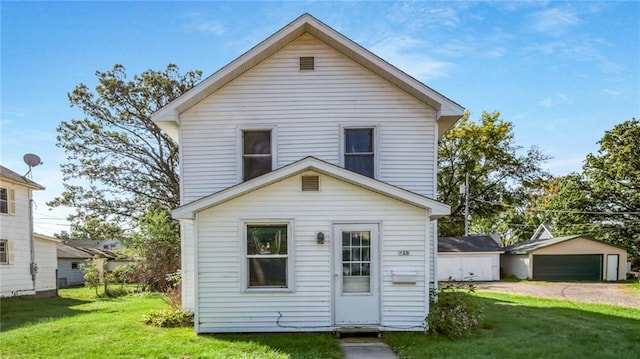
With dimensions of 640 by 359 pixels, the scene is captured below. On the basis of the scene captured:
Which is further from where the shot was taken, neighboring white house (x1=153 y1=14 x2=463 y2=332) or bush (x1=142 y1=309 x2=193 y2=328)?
bush (x1=142 y1=309 x2=193 y2=328)

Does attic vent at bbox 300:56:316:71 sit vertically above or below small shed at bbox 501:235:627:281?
above

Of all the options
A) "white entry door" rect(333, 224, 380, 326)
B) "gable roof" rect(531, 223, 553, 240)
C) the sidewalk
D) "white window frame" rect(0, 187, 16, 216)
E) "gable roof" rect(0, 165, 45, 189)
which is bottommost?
"gable roof" rect(531, 223, 553, 240)

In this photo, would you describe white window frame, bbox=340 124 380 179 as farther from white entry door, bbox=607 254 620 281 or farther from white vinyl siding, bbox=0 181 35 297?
white entry door, bbox=607 254 620 281

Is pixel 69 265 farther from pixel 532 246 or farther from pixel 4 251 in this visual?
pixel 532 246

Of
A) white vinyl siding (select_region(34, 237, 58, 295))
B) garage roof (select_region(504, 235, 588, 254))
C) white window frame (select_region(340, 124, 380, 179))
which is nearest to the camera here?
white window frame (select_region(340, 124, 380, 179))

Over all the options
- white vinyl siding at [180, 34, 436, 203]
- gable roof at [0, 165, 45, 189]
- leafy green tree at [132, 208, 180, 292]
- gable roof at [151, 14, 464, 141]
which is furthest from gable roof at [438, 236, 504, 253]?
gable roof at [0, 165, 45, 189]

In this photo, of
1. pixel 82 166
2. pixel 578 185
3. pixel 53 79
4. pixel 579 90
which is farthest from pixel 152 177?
pixel 578 185

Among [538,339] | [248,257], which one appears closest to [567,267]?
[538,339]

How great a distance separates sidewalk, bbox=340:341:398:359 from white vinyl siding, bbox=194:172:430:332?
2.27ft

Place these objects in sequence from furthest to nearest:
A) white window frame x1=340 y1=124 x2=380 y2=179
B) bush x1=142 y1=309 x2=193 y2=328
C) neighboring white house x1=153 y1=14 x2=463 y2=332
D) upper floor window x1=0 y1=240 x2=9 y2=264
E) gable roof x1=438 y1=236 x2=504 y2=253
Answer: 1. gable roof x1=438 y1=236 x2=504 y2=253
2. upper floor window x1=0 y1=240 x2=9 y2=264
3. white window frame x1=340 y1=124 x2=380 y2=179
4. bush x1=142 y1=309 x2=193 y2=328
5. neighboring white house x1=153 y1=14 x2=463 y2=332

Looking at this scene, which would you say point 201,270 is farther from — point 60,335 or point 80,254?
point 80,254

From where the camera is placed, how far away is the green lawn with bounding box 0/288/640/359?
20.8ft

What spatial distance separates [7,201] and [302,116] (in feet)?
47.8

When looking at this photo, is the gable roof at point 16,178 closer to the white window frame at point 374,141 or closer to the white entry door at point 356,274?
the white window frame at point 374,141
